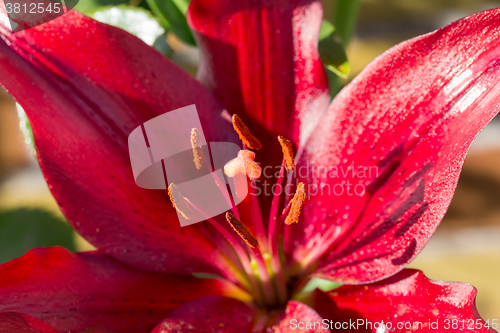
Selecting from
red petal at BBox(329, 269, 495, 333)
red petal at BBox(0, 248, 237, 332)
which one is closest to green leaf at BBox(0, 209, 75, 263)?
red petal at BBox(0, 248, 237, 332)

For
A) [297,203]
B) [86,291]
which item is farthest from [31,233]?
[297,203]

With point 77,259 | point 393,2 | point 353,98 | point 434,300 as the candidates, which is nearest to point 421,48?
point 353,98

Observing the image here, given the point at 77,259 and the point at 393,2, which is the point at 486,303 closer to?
the point at 393,2

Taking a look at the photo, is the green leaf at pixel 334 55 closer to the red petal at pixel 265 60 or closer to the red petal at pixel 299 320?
the red petal at pixel 265 60

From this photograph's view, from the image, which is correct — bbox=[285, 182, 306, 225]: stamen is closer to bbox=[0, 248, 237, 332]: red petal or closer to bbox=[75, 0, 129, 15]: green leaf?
bbox=[0, 248, 237, 332]: red petal

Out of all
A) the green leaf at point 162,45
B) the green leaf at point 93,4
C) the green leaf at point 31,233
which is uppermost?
the green leaf at point 93,4

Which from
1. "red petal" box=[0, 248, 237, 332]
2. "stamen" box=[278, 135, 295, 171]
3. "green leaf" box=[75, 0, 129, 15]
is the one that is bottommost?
"red petal" box=[0, 248, 237, 332]

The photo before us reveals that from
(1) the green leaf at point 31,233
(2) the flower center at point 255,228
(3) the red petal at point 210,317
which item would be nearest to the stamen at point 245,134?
(2) the flower center at point 255,228

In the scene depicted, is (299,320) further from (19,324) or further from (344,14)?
(344,14)
